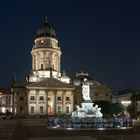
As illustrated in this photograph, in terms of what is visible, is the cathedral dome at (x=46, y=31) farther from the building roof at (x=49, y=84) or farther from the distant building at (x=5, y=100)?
the distant building at (x=5, y=100)

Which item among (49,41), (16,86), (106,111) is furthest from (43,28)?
(106,111)

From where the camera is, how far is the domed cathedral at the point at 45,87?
141750 mm

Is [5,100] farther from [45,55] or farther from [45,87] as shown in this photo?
[45,87]

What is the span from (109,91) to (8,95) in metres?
54.0

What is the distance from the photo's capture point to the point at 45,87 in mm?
141500

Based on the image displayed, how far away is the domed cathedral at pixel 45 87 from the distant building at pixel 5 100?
34455 millimetres

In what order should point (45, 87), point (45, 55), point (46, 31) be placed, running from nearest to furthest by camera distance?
point (45, 87) → point (45, 55) → point (46, 31)

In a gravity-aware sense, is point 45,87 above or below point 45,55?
below

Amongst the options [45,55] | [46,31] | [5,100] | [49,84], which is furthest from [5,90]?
[49,84]

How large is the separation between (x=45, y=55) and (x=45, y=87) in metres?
16.1

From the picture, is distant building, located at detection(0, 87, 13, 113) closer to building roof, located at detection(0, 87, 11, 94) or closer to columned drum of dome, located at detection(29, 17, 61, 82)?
building roof, located at detection(0, 87, 11, 94)

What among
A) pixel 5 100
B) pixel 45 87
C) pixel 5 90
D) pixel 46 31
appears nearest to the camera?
pixel 45 87

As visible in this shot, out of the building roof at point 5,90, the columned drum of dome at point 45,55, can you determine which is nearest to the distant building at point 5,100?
the building roof at point 5,90

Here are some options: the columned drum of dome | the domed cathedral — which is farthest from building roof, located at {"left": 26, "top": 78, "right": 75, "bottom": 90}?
the columned drum of dome
